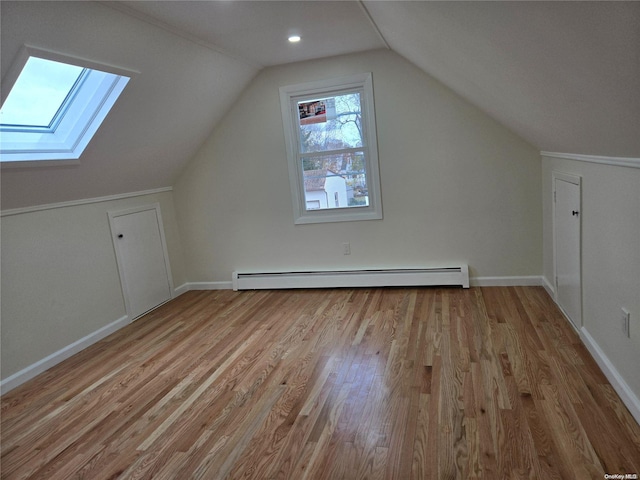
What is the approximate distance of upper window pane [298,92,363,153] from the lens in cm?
414

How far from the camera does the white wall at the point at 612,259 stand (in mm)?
1883

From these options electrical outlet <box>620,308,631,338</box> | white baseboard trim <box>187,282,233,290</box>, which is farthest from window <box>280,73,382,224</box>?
electrical outlet <box>620,308,631,338</box>

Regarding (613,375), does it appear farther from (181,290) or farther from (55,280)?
(181,290)

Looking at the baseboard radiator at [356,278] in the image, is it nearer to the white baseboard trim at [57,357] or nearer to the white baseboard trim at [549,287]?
the white baseboard trim at [549,287]

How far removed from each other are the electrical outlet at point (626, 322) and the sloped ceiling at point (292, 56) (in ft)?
A: 2.38

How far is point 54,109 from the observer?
293cm

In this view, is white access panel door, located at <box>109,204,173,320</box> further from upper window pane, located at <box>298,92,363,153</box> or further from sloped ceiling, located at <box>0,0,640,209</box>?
upper window pane, located at <box>298,92,363,153</box>

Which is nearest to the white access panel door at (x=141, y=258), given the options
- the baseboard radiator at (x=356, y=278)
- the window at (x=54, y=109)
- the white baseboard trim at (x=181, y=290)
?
the white baseboard trim at (x=181, y=290)

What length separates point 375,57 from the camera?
391 cm

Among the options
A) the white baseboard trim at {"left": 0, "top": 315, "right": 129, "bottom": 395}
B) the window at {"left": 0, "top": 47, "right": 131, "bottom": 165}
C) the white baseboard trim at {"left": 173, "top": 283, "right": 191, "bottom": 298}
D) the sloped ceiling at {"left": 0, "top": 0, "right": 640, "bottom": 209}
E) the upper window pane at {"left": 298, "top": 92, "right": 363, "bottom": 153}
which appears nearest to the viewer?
the sloped ceiling at {"left": 0, "top": 0, "right": 640, "bottom": 209}

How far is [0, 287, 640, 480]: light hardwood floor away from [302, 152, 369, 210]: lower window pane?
1.20m

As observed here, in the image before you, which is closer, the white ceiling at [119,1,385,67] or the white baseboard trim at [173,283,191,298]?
the white ceiling at [119,1,385,67]

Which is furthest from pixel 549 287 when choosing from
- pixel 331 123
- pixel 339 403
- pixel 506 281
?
pixel 331 123

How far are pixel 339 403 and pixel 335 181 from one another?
2.49m
